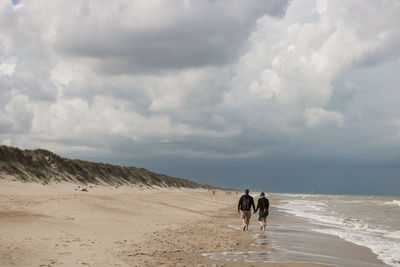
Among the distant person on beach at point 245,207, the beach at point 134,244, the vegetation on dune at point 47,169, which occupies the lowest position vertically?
the beach at point 134,244

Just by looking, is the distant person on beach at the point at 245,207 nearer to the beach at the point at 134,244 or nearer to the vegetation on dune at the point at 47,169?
the beach at the point at 134,244

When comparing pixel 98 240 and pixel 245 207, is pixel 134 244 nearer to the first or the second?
pixel 98 240

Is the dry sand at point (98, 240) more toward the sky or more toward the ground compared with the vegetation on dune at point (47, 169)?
more toward the ground

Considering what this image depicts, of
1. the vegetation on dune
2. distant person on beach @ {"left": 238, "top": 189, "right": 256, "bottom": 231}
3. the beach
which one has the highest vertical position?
the vegetation on dune

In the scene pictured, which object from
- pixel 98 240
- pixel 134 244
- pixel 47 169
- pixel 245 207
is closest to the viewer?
pixel 98 240

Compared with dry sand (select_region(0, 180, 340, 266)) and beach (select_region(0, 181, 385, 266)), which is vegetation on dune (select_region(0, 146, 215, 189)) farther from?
beach (select_region(0, 181, 385, 266))

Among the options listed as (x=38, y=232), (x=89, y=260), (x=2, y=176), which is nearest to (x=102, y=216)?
(x=38, y=232)

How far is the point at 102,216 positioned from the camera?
1662cm

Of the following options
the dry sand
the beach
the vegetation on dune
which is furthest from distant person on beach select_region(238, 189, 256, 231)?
the vegetation on dune

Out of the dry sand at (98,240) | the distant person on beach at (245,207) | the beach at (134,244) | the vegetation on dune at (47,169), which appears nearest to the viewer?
the dry sand at (98,240)

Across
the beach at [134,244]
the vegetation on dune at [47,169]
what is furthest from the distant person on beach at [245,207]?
the vegetation on dune at [47,169]

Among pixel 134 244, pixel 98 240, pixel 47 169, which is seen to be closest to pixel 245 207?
pixel 134 244

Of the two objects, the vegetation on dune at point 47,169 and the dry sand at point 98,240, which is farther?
the vegetation on dune at point 47,169

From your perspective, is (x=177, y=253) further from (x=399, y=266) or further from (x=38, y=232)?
(x=399, y=266)
